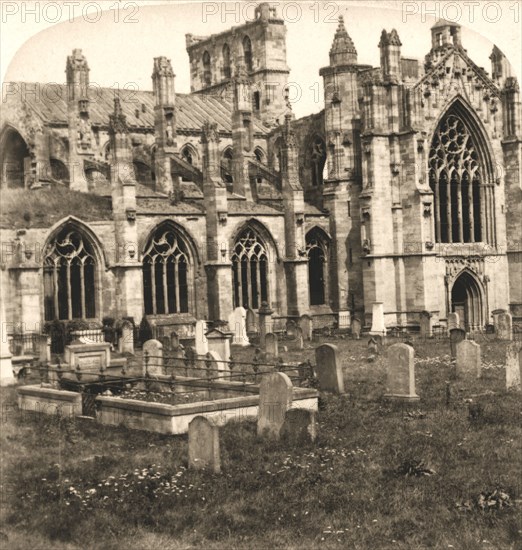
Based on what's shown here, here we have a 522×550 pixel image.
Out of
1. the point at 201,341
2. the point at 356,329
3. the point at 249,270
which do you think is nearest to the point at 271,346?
the point at 201,341

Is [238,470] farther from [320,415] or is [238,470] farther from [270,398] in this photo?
[320,415]

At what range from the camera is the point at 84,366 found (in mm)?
24844

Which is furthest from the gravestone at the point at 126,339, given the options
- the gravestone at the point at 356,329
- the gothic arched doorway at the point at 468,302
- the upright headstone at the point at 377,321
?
the gothic arched doorway at the point at 468,302

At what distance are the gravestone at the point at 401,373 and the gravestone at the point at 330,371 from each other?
57.7 inches

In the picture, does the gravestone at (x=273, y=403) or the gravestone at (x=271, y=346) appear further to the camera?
the gravestone at (x=271, y=346)

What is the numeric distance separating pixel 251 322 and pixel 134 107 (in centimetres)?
1491

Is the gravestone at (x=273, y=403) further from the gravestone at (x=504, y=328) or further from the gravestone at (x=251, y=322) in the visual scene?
the gravestone at (x=251, y=322)

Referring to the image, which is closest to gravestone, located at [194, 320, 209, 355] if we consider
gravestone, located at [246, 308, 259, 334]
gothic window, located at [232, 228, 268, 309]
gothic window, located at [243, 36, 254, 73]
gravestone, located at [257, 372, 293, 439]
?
gravestone, located at [246, 308, 259, 334]

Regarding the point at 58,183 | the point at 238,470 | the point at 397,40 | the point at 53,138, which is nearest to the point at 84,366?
the point at 238,470

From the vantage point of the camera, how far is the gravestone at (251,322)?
39169 millimetres

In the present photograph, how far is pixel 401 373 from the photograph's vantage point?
1997 centimetres

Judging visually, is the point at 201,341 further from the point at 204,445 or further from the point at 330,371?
the point at 204,445

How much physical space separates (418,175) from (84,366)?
68.9ft

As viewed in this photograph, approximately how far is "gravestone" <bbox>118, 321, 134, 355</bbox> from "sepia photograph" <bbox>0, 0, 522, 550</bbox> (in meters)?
0.14
